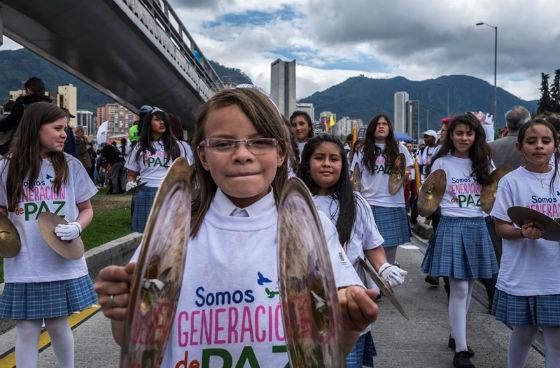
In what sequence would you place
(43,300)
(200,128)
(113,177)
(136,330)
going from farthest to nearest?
(113,177) → (43,300) → (200,128) → (136,330)

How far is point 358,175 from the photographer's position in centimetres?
592

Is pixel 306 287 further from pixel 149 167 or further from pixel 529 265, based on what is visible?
pixel 149 167

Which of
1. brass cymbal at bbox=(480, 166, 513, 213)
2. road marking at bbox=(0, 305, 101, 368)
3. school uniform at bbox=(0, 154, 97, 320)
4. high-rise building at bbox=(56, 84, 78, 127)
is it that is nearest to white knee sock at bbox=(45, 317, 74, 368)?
school uniform at bbox=(0, 154, 97, 320)

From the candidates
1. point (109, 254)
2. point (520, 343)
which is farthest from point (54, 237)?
point (109, 254)

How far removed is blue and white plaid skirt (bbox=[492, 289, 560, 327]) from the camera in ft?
10.4

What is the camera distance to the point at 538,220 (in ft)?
9.95

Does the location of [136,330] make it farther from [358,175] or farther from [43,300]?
[358,175]

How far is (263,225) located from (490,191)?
11.0 feet

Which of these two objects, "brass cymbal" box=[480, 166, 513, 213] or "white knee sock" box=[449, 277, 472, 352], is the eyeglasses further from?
"brass cymbal" box=[480, 166, 513, 213]

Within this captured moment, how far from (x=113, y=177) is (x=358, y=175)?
43.3 ft

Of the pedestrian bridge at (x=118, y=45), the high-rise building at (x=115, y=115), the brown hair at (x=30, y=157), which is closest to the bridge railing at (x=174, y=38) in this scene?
the pedestrian bridge at (x=118, y=45)

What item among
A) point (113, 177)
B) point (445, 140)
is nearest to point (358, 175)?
point (445, 140)

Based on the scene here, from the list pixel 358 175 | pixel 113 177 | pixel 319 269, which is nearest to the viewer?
pixel 319 269

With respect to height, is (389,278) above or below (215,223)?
below
